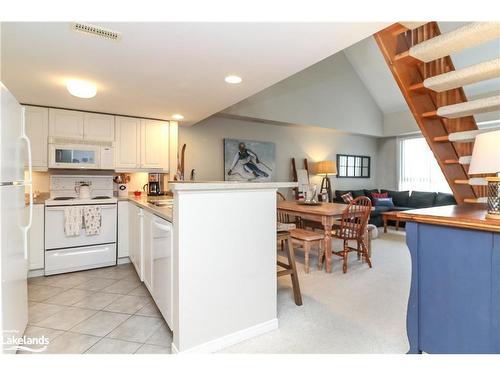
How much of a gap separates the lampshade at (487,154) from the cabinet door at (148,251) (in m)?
2.20

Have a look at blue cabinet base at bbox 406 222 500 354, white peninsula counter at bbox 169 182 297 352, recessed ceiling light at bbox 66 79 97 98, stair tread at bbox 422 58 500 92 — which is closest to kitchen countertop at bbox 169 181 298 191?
white peninsula counter at bbox 169 182 297 352

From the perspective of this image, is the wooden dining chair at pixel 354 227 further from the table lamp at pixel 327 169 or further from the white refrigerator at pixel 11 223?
the white refrigerator at pixel 11 223

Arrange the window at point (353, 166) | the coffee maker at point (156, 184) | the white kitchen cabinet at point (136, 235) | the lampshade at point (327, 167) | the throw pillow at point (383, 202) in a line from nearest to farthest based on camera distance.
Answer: the white kitchen cabinet at point (136, 235) < the coffee maker at point (156, 184) < the lampshade at point (327, 167) < the throw pillow at point (383, 202) < the window at point (353, 166)

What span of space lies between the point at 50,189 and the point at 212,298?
10.3 ft

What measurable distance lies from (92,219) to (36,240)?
586 millimetres

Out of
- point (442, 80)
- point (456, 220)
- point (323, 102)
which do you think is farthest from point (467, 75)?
point (323, 102)

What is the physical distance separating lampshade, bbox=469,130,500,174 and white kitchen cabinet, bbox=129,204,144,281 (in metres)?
2.55

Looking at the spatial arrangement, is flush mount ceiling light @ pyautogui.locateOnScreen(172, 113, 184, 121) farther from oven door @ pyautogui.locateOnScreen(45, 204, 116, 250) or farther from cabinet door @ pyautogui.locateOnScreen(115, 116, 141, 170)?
oven door @ pyautogui.locateOnScreen(45, 204, 116, 250)

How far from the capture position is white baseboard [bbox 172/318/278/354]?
1675 millimetres

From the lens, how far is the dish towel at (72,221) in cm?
310

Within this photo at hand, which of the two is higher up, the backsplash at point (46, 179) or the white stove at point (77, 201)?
the backsplash at point (46, 179)

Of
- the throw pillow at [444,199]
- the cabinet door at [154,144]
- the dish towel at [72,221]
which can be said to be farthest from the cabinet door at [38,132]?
the throw pillow at [444,199]

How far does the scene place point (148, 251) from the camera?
7.81ft
